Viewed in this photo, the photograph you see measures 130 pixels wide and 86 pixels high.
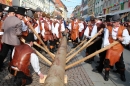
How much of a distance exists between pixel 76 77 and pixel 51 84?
95.5 inches

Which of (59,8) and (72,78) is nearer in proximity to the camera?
(72,78)

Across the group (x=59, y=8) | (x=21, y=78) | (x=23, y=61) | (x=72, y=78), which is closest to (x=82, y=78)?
(x=72, y=78)

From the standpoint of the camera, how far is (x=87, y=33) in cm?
730

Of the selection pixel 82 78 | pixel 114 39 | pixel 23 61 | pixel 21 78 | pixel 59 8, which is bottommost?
pixel 82 78

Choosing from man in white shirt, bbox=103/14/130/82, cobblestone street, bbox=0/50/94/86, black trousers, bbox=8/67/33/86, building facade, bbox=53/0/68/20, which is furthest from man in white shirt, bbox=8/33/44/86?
building facade, bbox=53/0/68/20

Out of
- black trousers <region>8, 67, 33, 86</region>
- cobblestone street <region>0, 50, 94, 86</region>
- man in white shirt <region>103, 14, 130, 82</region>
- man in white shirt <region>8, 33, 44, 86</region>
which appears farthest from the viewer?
man in white shirt <region>103, 14, 130, 82</region>

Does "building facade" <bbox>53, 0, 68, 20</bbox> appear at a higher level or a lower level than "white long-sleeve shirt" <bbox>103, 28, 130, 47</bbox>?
higher

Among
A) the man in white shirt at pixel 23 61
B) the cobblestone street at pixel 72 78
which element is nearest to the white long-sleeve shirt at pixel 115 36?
the cobblestone street at pixel 72 78

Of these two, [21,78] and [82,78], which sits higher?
[21,78]

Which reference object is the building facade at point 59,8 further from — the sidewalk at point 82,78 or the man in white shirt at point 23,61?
the man in white shirt at point 23,61

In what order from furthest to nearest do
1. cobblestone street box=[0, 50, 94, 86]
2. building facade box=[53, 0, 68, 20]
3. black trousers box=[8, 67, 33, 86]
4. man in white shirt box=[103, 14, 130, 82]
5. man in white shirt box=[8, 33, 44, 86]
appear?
building facade box=[53, 0, 68, 20]
man in white shirt box=[103, 14, 130, 82]
cobblestone street box=[0, 50, 94, 86]
black trousers box=[8, 67, 33, 86]
man in white shirt box=[8, 33, 44, 86]

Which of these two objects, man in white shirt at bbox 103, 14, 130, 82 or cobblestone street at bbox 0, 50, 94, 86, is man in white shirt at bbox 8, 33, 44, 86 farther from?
man in white shirt at bbox 103, 14, 130, 82

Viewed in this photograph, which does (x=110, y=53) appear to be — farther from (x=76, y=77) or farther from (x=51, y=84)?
(x=51, y=84)

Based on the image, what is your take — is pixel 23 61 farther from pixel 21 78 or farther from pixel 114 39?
pixel 114 39
